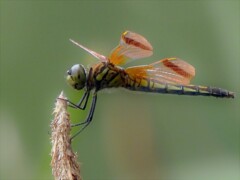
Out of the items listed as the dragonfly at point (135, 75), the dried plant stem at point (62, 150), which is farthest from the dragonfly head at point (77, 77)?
the dried plant stem at point (62, 150)

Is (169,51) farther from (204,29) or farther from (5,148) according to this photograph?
(5,148)

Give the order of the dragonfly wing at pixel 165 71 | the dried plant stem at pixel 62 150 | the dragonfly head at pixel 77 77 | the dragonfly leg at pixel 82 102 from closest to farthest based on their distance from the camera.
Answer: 1. the dried plant stem at pixel 62 150
2. the dragonfly leg at pixel 82 102
3. the dragonfly head at pixel 77 77
4. the dragonfly wing at pixel 165 71

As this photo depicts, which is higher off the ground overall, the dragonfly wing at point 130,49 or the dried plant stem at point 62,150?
the dragonfly wing at point 130,49

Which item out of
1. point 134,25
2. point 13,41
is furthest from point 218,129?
point 13,41

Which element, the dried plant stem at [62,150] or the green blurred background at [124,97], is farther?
the green blurred background at [124,97]

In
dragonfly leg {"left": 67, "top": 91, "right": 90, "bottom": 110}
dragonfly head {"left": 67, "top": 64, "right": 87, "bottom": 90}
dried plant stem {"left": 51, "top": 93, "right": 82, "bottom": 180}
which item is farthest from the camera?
dragonfly head {"left": 67, "top": 64, "right": 87, "bottom": 90}

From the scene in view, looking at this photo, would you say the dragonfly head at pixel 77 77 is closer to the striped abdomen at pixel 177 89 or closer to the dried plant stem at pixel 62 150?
the striped abdomen at pixel 177 89

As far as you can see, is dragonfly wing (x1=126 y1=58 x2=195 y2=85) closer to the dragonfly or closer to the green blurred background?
the dragonfly

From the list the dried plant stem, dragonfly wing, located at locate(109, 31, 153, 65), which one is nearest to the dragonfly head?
dragonfly wing, located at locate(109, 31, 153, 65)
